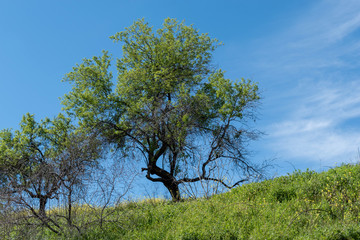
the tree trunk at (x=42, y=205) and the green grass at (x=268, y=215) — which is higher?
the tree trunk at (x=42, y=205)

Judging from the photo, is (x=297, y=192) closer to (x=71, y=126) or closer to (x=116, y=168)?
(x=116, y=168)

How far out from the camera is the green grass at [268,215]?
716cm

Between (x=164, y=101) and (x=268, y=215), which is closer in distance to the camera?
(x=268, y=215)

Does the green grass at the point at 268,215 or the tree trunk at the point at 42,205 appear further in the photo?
the tree trunk at the point at 42,205

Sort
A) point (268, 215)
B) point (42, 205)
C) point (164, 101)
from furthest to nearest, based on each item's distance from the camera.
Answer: point (164, 101) < point (42, 205) < point (268, 215)

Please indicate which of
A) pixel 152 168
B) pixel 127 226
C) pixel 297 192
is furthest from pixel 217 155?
pixel 127 226

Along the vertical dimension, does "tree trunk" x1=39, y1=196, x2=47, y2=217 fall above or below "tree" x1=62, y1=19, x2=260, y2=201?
below

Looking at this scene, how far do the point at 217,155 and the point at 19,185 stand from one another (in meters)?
9.24

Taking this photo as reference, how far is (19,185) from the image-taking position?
998cm

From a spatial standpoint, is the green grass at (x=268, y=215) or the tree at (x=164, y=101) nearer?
the green grass at (x=268, y=215)

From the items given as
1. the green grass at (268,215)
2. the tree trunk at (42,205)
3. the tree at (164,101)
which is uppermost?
the tree at (164,101)

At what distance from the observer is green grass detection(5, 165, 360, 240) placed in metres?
7.16

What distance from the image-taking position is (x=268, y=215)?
8078 millimetres

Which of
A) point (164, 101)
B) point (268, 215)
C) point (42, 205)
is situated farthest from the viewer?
point (164, 101)
